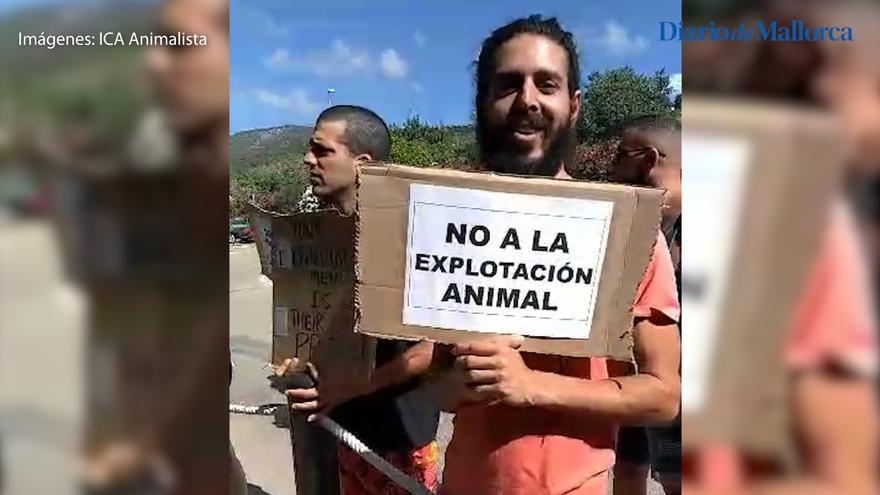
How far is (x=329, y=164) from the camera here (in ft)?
4.97

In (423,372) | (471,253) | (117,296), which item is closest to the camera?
(117,296)

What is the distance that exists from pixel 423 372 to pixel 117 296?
1.83 ft

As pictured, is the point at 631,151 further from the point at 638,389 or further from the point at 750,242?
the point at 750,242

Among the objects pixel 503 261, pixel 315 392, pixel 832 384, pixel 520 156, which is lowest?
pixel 315 392

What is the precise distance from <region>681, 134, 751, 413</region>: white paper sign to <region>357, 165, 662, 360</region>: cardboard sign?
0.19 metres

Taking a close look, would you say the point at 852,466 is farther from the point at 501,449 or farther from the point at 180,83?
the point at 180,83

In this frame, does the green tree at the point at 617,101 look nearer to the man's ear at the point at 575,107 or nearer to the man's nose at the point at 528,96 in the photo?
the man's ear at the point at 575,107

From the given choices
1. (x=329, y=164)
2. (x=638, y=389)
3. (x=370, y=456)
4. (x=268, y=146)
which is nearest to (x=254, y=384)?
(x=370, y=456)

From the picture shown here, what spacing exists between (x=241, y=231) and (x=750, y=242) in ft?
2.79

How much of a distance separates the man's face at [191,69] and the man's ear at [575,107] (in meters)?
0.55

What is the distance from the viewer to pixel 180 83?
100 centimetres

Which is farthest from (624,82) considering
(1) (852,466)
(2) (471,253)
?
(1) (852,466)

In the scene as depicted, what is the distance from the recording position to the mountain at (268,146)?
111 cm

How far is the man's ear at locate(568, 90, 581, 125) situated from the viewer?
1251mm
